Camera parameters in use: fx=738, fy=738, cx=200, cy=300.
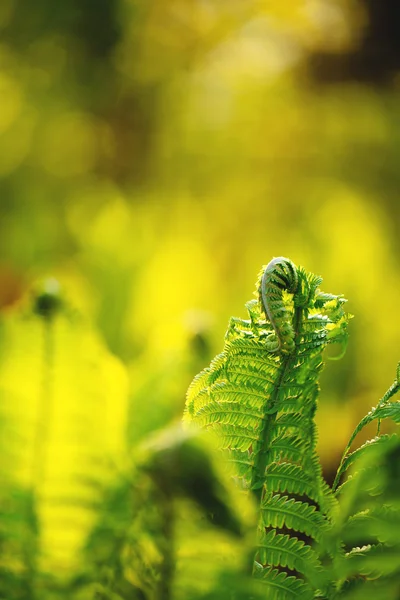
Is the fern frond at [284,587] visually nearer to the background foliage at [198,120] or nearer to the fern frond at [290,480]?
the fern frond at [290,480]

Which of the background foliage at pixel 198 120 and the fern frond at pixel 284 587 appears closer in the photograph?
the fern frond at pixel 284 587

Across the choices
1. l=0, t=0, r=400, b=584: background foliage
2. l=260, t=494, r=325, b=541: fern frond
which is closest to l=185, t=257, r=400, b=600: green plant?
l=260, t=494, r=325, b=541: fern frond

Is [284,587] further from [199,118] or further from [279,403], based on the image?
[199,118]

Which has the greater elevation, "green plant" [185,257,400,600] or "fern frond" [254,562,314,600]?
"green plant" [185,257,400,600]

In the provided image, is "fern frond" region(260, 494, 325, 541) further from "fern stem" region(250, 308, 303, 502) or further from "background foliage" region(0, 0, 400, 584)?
"background foliage" region(0, 0, 400, 584)

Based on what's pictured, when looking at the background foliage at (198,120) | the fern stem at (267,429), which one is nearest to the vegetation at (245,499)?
the fern stem at (267,429)

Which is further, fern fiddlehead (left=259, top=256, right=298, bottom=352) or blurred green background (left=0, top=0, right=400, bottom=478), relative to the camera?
blurred green background (left=0, top=0, right=400, bottom=478)

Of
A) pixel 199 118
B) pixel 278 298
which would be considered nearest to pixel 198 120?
pixel 199 118
